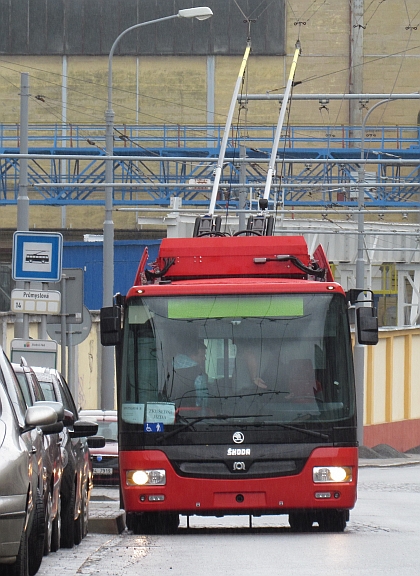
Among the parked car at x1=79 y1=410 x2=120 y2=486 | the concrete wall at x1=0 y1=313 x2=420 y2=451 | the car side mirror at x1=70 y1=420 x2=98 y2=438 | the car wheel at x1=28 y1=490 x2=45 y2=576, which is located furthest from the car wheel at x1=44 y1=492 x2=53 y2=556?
the concrete wall at x1=0 y1=313 x2=420 y2=451

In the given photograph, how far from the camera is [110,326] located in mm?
12633

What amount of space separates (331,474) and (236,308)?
1812 millimetres

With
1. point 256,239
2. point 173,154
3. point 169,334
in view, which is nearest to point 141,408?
point 169,334

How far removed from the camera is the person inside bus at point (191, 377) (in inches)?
496

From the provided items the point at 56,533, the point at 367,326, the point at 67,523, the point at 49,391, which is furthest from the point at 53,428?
the point at 367,326

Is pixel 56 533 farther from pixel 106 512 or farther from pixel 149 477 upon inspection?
pixel 106 512

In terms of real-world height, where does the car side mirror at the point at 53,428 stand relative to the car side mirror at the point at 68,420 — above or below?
above

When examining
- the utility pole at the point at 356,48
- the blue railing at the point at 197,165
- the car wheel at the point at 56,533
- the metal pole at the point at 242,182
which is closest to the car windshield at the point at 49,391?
the car wheel at the point at 56,533

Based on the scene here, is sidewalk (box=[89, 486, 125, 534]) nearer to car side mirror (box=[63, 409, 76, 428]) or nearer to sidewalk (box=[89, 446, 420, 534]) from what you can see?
sidewalk (box=[89, 446, 420, 534])

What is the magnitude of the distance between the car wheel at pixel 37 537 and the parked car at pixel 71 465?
2.19m

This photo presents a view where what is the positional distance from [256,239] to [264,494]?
2808mm

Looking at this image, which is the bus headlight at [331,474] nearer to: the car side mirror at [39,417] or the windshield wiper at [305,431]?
the windshield wiper at [305,431]

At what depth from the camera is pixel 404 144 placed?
5322 cm

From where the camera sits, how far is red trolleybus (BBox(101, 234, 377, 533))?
12.5 meters
